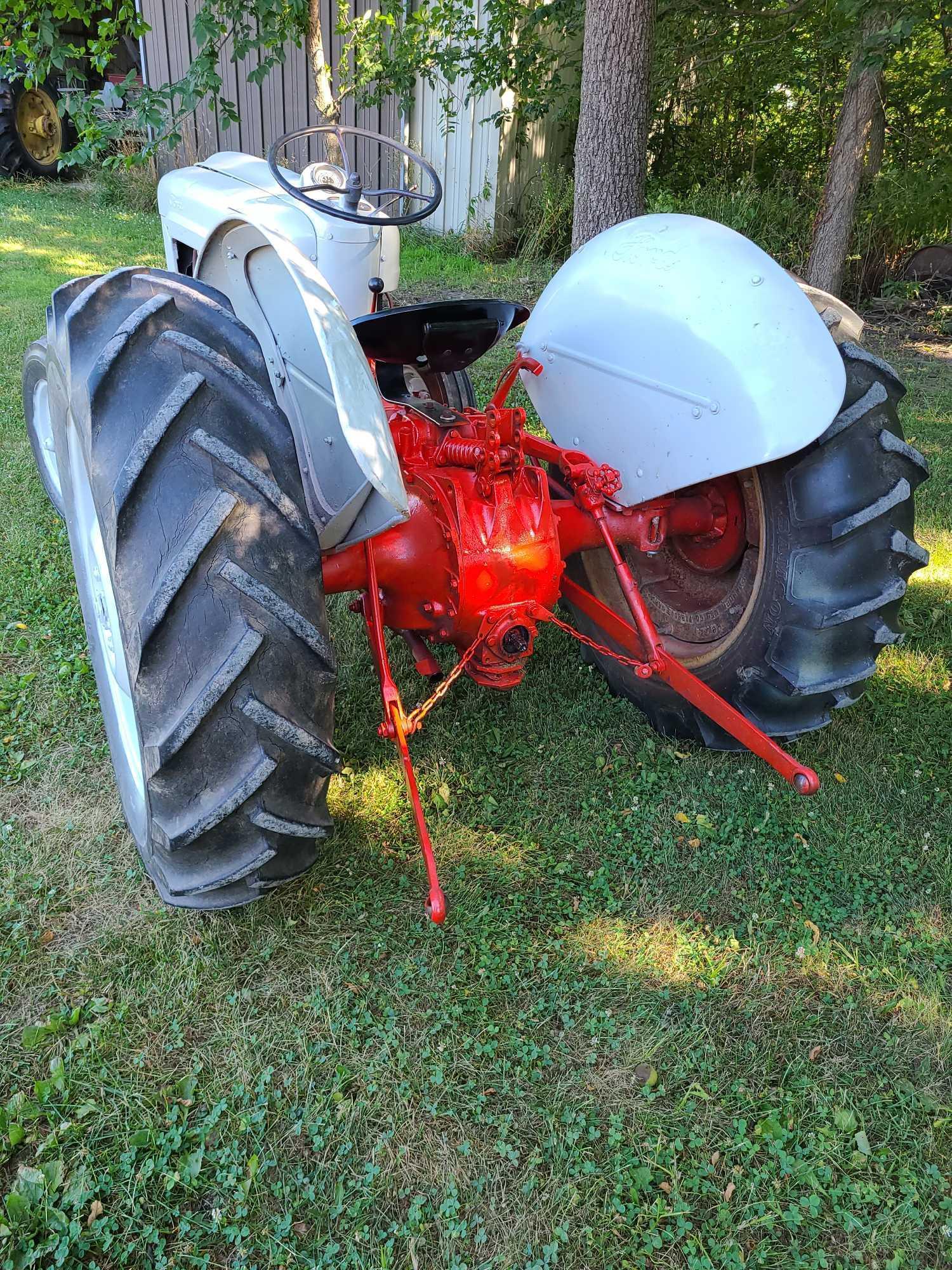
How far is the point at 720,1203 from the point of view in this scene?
1.71 meters

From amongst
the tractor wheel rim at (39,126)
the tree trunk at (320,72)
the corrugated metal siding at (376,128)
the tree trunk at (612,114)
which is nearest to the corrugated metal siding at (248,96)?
the corrugated metal siding at (376,128)

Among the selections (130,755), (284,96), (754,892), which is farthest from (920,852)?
(284,96)

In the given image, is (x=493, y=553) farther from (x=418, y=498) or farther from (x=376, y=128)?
(x=376, y=128)

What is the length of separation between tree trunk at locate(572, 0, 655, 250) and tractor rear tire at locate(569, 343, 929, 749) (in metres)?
2.93

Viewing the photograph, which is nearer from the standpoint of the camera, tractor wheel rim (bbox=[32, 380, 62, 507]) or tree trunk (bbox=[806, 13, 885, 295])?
tractor wheel rim (bbox=[32, 380, 62, 507])

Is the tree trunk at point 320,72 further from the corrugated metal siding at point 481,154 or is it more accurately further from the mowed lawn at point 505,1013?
the mowed lawn at point 505,1013

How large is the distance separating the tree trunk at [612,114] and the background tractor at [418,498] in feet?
7.84

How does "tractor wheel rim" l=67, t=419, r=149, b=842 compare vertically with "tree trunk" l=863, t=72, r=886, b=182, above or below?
below

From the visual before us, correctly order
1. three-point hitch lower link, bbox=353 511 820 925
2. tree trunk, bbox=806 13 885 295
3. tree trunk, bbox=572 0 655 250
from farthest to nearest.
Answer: tree trunk, bbox=806 13 885 295 → tree trunk, bbox=572 0 655 250 → three-point hitch lower link, bbox=353 511 820 925

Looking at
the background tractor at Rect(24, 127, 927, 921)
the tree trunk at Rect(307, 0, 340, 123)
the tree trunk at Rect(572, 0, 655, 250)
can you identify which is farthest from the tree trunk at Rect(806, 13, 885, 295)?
the background tractor at Rect(24, 127, 927, 921)

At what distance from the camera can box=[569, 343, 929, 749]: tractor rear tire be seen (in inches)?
86.7

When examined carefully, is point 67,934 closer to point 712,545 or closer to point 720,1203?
point 720,1203

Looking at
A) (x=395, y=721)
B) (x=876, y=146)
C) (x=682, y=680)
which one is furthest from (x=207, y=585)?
(x=876, y=146)

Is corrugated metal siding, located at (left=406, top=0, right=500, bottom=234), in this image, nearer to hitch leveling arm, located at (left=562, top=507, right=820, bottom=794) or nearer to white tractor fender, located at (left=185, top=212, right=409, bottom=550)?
white tractor fender, located at (left=185, top=212, right=409, bottom=550)
